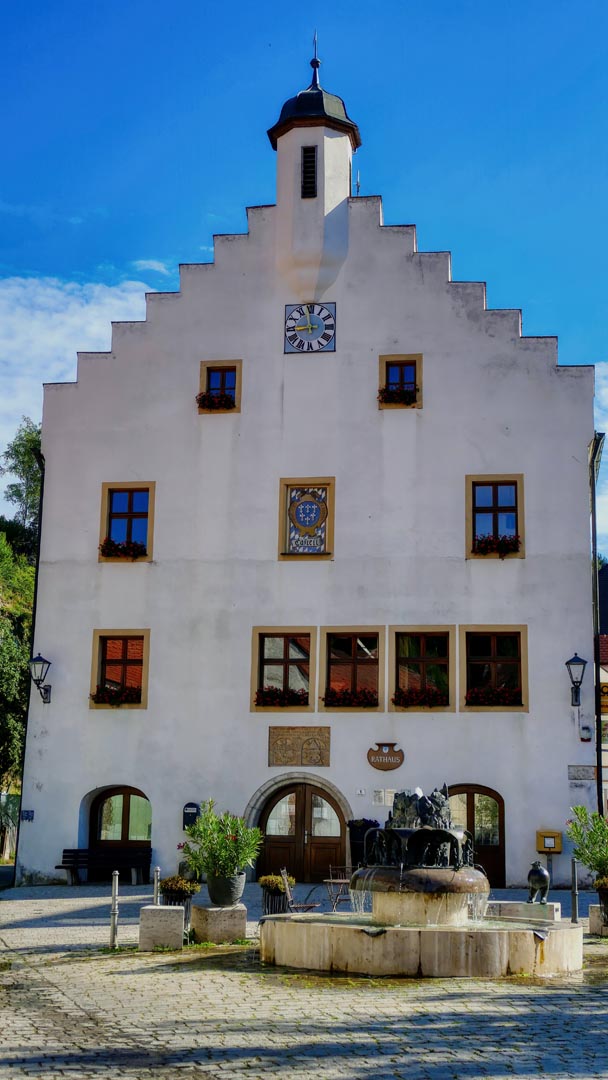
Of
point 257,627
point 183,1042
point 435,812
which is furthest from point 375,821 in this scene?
point 183,1042

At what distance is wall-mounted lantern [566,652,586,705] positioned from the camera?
24.4 meters

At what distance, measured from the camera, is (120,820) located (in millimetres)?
26266

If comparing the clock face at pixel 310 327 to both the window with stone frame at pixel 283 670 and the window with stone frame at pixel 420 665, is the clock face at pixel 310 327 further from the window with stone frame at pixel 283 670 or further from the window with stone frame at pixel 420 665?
the window with stone frame at pixel 420 665

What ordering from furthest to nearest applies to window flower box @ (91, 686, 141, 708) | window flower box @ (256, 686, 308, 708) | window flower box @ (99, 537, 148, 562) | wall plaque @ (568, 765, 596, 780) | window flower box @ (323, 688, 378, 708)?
window flower box @ (99, 537, 148, 562) → window flower box @ (91, 686, 141, 708) → window flower box @ (256, 686, 308, 708) → window flower box @ (323, 688, 378, 708) → wall plaque @ (568, 765, 596, 780)

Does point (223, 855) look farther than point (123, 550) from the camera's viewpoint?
No

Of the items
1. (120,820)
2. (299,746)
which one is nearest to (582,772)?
(299,746)

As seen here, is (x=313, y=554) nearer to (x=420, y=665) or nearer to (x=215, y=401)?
(x=420, y=665)

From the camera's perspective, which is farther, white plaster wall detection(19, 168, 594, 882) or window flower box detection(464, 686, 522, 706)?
white plaster wall detection(19, 168, 594, 882)

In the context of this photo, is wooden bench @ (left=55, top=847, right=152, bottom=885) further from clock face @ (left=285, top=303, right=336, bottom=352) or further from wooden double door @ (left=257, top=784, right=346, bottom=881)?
clock face @ (left=285, top=303, right=336, bottom=352)

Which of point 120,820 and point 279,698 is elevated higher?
point 279,698

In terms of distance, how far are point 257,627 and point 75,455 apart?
227 inches

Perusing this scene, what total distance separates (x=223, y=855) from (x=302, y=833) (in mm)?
9300

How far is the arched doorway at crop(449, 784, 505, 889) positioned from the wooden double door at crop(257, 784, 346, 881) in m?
2.38

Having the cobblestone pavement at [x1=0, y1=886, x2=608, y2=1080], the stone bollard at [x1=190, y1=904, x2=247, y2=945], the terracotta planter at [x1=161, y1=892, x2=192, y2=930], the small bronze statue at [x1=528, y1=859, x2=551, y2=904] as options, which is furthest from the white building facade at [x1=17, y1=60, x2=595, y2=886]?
the cobblestone pavement at [x1=0, y1=886, x2=608, y2=1080]
